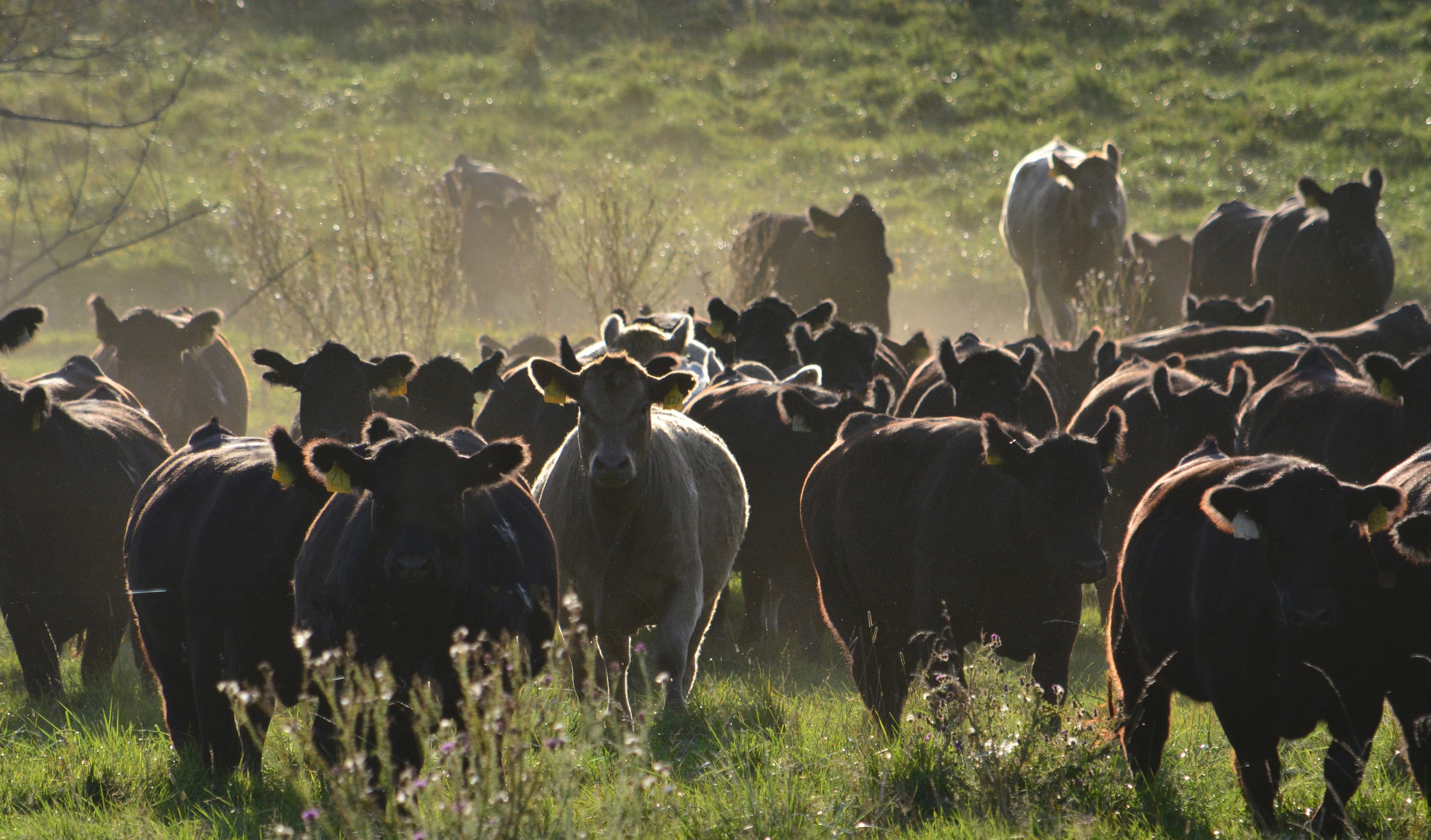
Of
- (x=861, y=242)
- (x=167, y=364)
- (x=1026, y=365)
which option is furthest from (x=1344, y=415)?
(x=167, y=364)

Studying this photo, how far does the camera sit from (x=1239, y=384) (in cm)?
909

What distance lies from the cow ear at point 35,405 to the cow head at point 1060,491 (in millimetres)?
5410

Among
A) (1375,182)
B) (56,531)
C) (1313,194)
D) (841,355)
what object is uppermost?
(1375,182)

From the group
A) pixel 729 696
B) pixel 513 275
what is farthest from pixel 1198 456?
pixel 513 275

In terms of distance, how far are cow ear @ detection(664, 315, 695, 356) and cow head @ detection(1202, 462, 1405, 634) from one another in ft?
17.5

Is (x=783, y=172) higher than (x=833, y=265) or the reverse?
higher

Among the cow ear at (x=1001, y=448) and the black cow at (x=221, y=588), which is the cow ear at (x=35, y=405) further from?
the cow ear at (x=1001, y=448)

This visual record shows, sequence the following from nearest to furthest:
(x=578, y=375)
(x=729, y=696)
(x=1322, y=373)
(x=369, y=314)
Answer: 1. (x=578, y=375)
2. (x=729, y=696)
3. (x=1322, y=373)
4. (x=369, y=314)

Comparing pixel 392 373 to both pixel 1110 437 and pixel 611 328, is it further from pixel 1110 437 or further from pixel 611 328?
pixel 1110 437

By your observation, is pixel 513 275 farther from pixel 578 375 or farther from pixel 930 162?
pixel 578 375

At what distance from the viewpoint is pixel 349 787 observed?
13.1ft

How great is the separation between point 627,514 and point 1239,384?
14.9ft

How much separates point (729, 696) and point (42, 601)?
4.04m

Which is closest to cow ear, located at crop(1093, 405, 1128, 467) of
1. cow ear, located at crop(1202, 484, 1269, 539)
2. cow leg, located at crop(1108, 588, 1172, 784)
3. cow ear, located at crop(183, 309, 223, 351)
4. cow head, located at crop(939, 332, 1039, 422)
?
cow leg, located at crop(1108, 588, 1172, 784)
